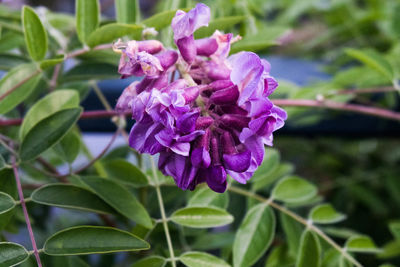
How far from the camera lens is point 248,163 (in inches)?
14.1

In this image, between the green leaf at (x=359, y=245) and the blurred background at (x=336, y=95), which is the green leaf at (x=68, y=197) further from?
the green leaf at (x=359, y=245)

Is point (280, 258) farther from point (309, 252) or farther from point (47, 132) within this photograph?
point (47, 132)

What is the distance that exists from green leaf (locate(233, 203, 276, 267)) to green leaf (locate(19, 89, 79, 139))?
26 centimetres

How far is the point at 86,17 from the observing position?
0.54 m

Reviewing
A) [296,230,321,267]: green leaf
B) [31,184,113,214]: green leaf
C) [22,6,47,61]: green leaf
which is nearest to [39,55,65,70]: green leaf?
[22,6,47,61]: green leaf

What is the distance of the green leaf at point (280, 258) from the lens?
62 cm

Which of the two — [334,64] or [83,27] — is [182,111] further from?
[334,64]

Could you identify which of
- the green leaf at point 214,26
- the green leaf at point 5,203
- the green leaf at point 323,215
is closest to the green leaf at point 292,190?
the green leaf at point 323,215

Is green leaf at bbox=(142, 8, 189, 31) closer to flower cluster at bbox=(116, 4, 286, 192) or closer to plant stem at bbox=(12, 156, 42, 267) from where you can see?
flower cluster at bbox=(116, 4, 286, 192)

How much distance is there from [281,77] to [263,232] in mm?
535

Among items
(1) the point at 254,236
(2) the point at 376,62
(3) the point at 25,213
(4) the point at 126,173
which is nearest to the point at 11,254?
(3) the point at 25,213

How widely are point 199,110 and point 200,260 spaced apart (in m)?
0.19

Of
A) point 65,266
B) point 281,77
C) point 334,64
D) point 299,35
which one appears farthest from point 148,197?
point 299,35

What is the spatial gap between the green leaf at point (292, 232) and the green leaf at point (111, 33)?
33 centimetres
